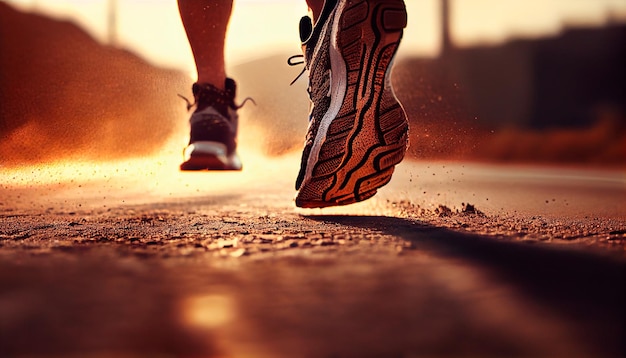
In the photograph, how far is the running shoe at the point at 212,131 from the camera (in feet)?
5.74

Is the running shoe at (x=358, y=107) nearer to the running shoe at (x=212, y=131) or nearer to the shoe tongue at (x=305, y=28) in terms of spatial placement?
the shoe tongue at (x=305, y=28)

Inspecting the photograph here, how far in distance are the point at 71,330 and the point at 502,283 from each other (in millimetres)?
475

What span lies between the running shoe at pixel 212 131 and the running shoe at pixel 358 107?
1.84ft

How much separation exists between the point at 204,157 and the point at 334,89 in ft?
2.08

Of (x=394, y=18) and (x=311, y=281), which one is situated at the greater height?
(x=394, y=18)

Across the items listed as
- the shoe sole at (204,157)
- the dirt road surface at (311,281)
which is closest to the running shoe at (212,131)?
the shoe sole at (204,157)

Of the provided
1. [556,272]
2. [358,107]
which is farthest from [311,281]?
[358,107]

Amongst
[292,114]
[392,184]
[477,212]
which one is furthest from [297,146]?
[477,212]

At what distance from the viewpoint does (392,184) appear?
2207 millimetres

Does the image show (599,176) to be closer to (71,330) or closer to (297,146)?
(297,146)

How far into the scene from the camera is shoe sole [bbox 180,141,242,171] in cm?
175

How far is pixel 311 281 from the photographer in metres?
0.73

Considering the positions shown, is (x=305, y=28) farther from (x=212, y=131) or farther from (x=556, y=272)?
(x=556, y=272)

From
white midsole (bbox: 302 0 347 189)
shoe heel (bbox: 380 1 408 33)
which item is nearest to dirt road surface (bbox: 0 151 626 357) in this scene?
white midsole (bbox: 302 0 347 189)
